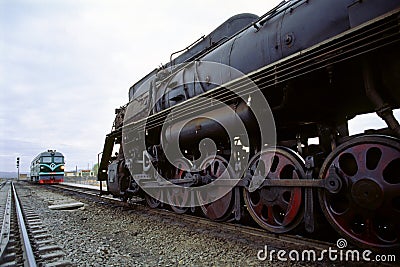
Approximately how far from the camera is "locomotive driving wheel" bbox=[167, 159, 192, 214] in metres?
5.57

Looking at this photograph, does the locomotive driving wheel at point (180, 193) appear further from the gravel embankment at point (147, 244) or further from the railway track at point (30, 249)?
the railway track at point (30, 249)

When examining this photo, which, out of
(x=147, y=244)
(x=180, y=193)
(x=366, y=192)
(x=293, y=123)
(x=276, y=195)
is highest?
(x=293, y=123)

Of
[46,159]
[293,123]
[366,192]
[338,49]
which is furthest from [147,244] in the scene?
[46,159]

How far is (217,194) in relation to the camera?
4.75 meters

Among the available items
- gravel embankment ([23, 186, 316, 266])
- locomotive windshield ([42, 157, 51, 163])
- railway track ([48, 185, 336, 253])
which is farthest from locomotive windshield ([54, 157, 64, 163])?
railway track ([48, 185, 336, 253])

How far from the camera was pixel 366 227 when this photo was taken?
278 centimetres

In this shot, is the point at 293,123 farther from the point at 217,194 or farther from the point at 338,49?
the point at 217,194

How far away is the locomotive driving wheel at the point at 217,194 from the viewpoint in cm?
457

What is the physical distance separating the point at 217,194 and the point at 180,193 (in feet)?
3.94

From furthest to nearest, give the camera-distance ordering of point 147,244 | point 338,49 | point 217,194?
point 217,194 → point 147,244 → point 338,49

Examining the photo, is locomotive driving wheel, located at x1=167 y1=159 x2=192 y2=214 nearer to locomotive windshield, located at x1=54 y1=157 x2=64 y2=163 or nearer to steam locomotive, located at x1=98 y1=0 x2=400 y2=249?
steam locomotive, located at x1=98 y1=0 x2=400 y2=249

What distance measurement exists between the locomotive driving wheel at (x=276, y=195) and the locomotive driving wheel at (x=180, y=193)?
5.46 feet

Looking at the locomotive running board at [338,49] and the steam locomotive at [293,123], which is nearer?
the locomotive running board at [338,49]

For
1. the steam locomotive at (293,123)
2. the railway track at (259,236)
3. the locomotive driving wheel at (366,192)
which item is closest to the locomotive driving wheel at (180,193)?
the steam locomotive at (293,123)
